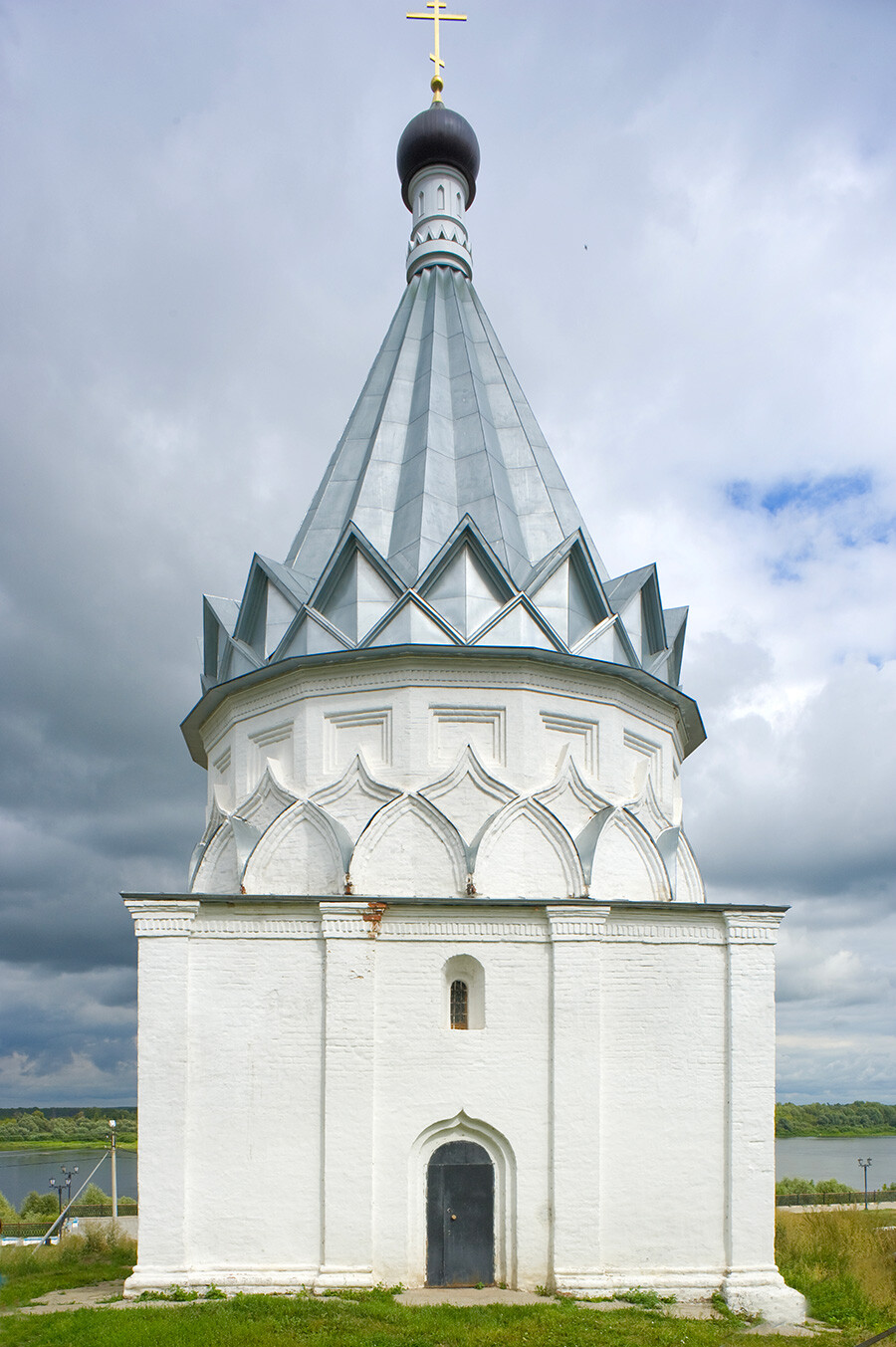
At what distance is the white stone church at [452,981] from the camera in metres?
8.91

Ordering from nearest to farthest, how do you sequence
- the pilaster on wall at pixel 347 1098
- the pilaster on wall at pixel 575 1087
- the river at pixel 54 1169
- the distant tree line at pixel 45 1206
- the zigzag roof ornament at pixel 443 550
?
the pilaster on wall at pixel 347 1098, the pilaster on wall at pixel 575 1087, the zigzag roof ornament at pixel 443 550, the distant tree line at pixel 45 1206, the river at pixel 54 1169

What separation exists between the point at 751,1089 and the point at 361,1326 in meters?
4.00

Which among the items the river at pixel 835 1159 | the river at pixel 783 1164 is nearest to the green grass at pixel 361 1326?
the river at pixel 835 1159

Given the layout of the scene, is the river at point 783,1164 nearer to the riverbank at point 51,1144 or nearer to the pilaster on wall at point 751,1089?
the riverbank at point 51,1144

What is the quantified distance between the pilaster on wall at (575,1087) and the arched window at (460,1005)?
32.4 inches

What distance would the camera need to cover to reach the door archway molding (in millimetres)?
8984

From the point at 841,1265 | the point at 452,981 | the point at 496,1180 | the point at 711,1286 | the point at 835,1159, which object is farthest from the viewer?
the point at 835,1159

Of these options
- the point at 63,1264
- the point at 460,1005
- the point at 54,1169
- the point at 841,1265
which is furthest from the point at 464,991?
the point at 54,1169

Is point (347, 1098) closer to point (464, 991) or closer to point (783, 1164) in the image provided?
point (464, 991)

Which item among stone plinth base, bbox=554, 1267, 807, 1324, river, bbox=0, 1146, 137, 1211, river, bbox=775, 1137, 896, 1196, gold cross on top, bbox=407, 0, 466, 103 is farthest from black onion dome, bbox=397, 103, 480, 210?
river, bbox=0, 1146, 137, 1211

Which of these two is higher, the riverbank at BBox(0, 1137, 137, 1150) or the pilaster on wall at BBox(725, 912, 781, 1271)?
the pilaster on wall at BBox(725, 912, 781, 1271)

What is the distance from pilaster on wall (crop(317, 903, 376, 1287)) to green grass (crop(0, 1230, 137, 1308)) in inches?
124

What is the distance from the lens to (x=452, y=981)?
31.5ft

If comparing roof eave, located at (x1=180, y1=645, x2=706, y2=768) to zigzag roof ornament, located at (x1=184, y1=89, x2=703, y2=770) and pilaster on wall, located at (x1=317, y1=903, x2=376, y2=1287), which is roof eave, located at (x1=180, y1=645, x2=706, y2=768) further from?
pilaster on wall, located at (x1=317, y1=903, x2=376, y2=1287)
